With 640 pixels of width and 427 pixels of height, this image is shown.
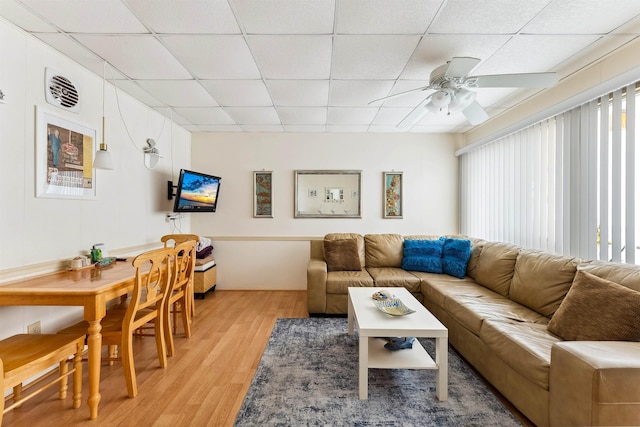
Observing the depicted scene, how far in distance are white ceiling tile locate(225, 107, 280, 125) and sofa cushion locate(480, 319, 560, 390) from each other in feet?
10.4

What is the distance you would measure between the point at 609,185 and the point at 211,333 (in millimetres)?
3774

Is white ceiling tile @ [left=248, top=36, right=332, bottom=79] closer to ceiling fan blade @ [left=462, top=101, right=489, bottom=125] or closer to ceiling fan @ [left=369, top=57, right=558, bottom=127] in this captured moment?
ceiling fan @ [left=369, top=57, right=558, bottom=127]

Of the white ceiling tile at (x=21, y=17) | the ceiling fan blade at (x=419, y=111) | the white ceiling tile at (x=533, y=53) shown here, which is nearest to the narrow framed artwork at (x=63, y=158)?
the white ceiling tile at (x=21, y=17)

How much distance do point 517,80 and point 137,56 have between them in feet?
9.81

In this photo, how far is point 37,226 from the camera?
2.14 metres

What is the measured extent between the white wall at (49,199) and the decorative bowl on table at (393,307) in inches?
101

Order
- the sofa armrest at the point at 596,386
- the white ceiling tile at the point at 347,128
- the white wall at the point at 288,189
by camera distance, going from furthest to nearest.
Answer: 1. the white wall at the point at 288,189
2. the white ceiling tile at the point at 347,128
3. the sofa armrest at the point at 596,386

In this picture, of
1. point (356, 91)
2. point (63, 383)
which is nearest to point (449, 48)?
point (356, 91)

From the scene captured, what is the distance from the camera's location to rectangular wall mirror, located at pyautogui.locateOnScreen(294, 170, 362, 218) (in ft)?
14.9

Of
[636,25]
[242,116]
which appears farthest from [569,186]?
[242,116]

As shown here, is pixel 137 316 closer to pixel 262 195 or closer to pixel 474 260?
pixel 262 195

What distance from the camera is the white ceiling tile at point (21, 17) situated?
1.78 meters

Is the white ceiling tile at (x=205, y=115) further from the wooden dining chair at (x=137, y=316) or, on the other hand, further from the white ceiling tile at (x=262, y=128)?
the wooden dining chair at (x=137, y=316)

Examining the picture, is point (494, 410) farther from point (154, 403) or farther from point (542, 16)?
point (542, 16)
